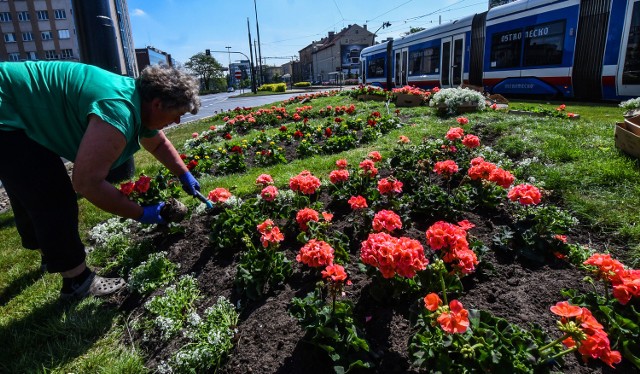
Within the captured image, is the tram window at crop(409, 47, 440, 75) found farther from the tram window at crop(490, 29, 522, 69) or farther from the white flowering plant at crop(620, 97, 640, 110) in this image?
the white flowering plant at crop(620, 97, 640, 110)

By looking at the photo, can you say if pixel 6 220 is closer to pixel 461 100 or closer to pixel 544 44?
pixel 461 100

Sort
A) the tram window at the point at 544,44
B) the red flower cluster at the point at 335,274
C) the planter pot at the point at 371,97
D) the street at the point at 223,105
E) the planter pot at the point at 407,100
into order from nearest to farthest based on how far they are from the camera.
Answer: the red flower cluster at the point at 335,274
the planter pot at the point at 407,100
the tram window at the point at 544,44
the planter pot at the point at 371,97
the street at the point at 223,105

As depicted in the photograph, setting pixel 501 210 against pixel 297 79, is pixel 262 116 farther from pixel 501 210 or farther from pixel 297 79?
pixel 297 79

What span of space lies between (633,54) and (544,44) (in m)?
2.37

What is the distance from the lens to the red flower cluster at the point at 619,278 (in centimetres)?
154

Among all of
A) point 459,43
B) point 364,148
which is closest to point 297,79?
point 459,43

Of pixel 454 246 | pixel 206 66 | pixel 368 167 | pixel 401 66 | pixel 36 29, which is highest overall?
pixel 36 29

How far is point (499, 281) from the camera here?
2.24m

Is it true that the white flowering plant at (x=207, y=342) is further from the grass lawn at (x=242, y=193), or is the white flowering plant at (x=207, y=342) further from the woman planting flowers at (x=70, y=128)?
the woman planting flowers at (x=70, y=128)

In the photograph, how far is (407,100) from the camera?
9.91m

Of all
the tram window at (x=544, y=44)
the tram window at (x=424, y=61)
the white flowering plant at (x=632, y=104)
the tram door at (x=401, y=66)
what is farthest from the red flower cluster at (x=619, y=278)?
the tram door at (x=401, y=66)

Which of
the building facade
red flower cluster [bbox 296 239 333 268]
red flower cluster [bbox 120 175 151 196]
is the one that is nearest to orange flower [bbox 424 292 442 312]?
red flower cluster [bbox 296 239 333 268]

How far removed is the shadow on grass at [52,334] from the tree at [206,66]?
80985 mm

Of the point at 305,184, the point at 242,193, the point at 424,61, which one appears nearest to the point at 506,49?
the point at 424,61
